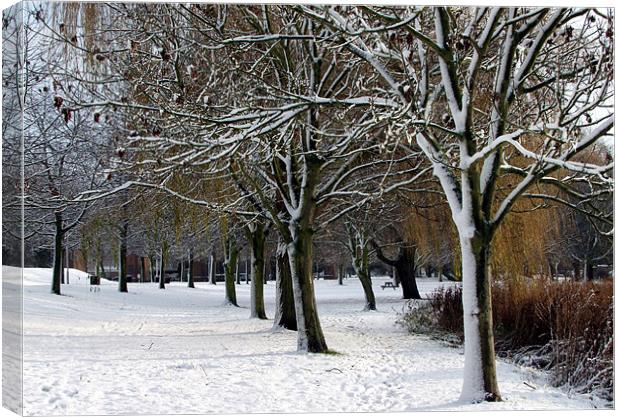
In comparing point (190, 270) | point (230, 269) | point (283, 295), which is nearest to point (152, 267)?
point (283, 295)

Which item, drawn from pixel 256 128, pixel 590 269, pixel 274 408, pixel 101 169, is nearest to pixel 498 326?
pixel 590 269

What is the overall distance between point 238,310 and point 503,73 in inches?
230

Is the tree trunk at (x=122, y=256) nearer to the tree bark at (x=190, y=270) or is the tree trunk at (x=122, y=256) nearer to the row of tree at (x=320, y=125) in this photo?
the row of tree at (x=320, y=125)

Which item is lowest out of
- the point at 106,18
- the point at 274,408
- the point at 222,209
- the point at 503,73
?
the point at 274,408

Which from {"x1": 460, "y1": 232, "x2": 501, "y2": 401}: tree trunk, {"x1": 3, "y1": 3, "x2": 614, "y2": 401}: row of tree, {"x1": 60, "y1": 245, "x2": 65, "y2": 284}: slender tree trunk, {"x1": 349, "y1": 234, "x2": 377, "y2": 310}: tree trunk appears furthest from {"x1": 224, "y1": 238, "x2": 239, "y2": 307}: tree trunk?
{"x1": 460, "y1": 232, "x2": 501, "y2": 401}: tree trunk

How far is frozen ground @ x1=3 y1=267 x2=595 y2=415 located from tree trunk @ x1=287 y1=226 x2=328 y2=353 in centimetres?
14

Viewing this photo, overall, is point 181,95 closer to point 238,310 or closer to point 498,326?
point 498,326

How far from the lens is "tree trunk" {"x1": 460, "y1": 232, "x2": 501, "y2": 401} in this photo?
444cm

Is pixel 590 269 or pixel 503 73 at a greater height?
pixel 503 73

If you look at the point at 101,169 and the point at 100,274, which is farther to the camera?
the point at 100,274

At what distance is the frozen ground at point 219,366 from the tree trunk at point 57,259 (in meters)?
0.12

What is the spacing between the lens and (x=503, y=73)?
4.52m

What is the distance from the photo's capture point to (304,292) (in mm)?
6707

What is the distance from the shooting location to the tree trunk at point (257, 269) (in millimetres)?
9141
